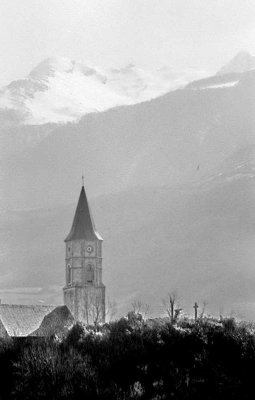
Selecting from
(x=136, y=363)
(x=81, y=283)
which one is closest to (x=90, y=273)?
(x=81, y=283)

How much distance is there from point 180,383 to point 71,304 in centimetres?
8957

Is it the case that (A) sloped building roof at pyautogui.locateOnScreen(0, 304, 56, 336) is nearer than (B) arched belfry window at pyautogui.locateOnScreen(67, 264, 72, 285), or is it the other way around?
(A) sloped building roof at pyautogui.locateOnScreen(0, 304, 56, 336)

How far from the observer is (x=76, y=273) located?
167 m

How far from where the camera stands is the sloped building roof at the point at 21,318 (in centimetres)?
13650

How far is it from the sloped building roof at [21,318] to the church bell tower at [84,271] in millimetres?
15457

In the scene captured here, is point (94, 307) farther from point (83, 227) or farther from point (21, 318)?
point (21, 318)

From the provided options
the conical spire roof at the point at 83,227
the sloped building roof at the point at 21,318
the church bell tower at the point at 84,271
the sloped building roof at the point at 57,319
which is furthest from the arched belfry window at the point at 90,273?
the sloped building roof at the point at 21,318

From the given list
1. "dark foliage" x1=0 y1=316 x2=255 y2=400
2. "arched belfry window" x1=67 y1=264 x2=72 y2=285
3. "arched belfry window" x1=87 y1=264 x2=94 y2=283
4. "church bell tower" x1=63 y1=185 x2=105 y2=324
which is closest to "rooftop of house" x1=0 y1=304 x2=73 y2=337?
"church bell tower" x1=63 y1=185 x2=105 y2=324

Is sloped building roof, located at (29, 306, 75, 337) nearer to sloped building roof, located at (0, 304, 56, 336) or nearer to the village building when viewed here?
the village building

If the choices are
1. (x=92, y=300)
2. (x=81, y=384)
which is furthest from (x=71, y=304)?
(x=81, y=384)

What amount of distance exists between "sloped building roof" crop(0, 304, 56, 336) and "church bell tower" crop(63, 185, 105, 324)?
15.5m

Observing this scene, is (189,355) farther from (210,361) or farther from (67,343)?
(67,343)

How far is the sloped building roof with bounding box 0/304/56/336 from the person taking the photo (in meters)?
136

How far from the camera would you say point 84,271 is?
16662 cm
